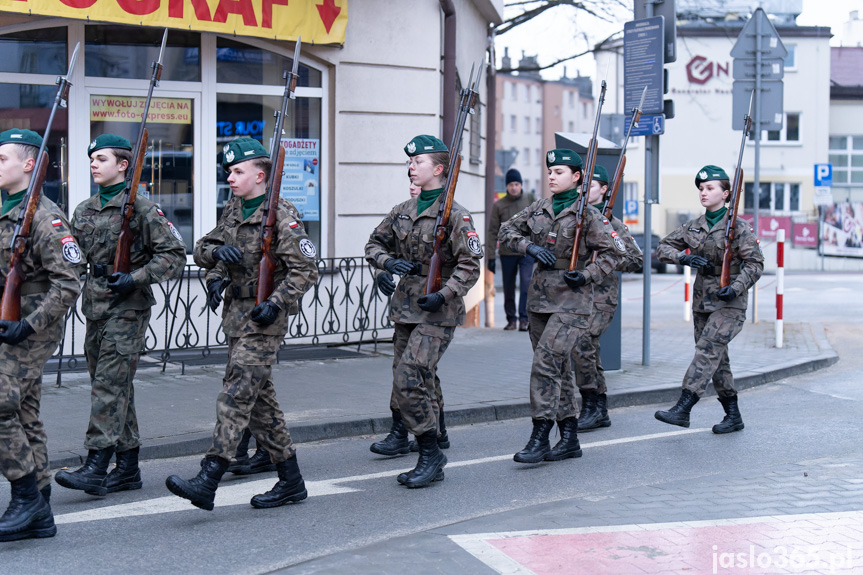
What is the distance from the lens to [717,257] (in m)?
8.01

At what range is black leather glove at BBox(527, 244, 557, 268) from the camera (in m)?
6.88

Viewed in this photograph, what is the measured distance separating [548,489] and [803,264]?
35.9 metres

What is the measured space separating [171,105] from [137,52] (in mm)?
627

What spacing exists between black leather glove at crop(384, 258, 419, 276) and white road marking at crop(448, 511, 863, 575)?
5.74 ft

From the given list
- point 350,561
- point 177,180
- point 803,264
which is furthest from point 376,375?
point 803,264

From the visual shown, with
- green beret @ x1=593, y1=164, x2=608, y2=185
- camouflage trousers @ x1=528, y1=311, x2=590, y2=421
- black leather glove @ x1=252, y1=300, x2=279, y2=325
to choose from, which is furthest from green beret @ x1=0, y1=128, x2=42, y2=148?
green beret @ x1=593, y1=164, x2=608, y2=185

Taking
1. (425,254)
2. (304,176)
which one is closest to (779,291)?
(304,176)

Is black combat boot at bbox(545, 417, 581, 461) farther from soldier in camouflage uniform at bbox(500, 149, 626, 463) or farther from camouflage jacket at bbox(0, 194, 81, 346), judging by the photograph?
camouflage jacket at bbox(0, 194, 81, 346)

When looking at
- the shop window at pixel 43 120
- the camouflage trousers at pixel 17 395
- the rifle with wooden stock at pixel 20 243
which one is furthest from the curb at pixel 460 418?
the shop window at pixel 43 120

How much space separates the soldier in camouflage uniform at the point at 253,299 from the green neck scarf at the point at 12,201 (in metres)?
0.96

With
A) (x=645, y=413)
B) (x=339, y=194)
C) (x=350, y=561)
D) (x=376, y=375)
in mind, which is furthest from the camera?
(x=339, y=194)

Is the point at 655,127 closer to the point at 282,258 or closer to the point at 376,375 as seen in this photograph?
the point at 376,375

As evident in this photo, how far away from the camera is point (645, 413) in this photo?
9.09 metres

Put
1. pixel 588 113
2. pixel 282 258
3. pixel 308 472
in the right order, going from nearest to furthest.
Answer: pixel 282 258, pixel 308 472, pixel 588 113
